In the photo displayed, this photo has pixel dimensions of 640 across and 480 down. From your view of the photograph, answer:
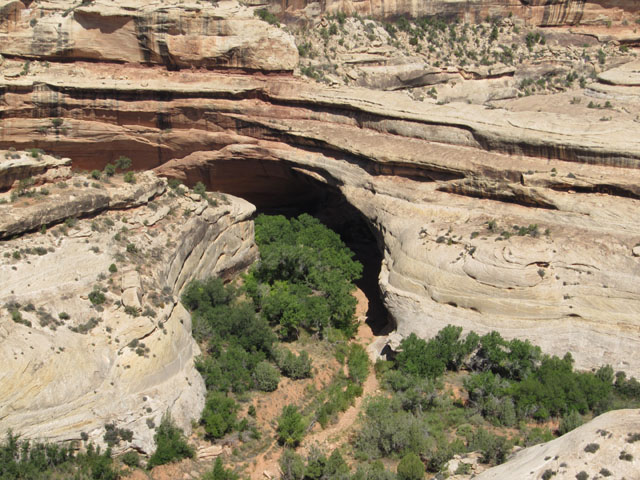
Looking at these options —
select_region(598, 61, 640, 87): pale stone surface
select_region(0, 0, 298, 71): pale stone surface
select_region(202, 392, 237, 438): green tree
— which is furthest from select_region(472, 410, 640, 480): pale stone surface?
select_region(598, 61, 640, 87): pale stone surface

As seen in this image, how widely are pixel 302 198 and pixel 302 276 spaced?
306 inches

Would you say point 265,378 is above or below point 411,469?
below

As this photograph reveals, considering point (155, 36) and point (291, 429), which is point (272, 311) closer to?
point (291, 429)

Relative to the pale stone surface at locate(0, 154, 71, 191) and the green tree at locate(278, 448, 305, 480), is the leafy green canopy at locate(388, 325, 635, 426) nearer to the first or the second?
the green tree at locate(278, 448, 305, 480)

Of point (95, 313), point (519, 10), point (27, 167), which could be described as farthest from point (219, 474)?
point (519, 10)

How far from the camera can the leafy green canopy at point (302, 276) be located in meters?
26.3

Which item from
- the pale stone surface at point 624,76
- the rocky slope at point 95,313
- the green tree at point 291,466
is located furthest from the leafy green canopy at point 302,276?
the pale stone surface at point 624,76

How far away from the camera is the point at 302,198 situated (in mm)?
36188

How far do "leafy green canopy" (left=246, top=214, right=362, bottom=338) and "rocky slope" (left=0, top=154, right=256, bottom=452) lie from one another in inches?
137

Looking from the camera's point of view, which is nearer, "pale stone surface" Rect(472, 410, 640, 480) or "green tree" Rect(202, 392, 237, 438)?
"pale stone surface" Rect(472, 410, 640, 480)

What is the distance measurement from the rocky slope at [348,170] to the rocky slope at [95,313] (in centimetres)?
9

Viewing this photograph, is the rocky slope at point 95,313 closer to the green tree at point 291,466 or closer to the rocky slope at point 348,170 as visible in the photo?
the rocky slope at point 348,170

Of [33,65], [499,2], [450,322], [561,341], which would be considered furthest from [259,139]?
[499,2]

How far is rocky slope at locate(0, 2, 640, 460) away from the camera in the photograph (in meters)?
22.4
